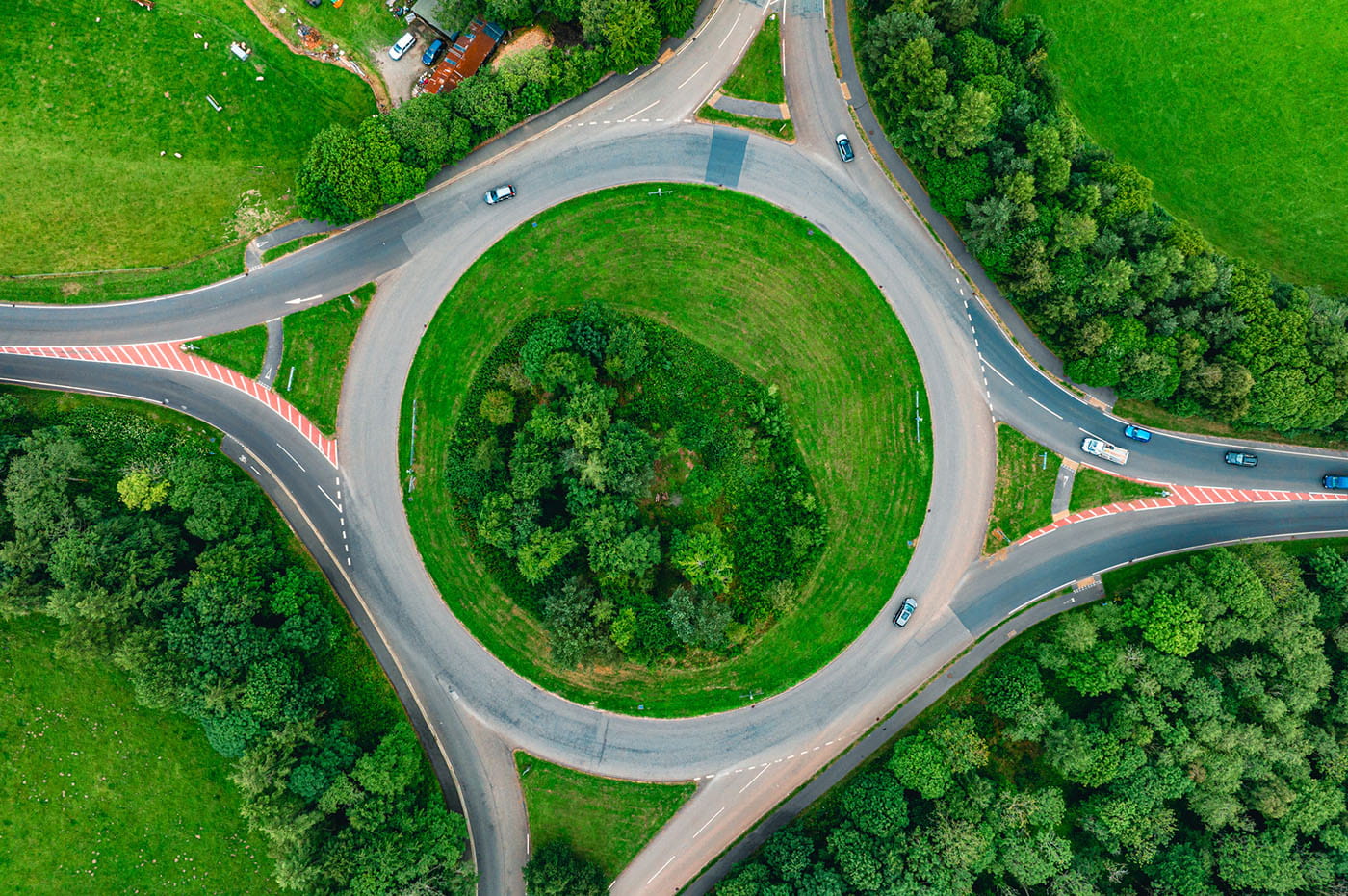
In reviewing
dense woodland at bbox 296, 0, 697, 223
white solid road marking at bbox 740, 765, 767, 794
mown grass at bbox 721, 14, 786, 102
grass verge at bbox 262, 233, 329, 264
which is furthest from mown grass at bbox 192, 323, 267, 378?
white solid road marking at bbox 740, 765, 767, 794

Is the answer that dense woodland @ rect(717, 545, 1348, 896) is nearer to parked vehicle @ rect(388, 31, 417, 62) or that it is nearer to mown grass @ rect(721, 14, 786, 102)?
mown grass @ rect(721, 14, 786, 102)

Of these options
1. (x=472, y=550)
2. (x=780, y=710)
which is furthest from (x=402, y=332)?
(x=780, y=710)

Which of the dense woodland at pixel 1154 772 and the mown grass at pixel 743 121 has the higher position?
the mown grass at pixel 743 121

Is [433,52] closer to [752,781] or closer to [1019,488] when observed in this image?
[1019,488]

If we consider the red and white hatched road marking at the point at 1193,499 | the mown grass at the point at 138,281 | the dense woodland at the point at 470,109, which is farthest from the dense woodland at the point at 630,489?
the mown grass at the point at 138,281

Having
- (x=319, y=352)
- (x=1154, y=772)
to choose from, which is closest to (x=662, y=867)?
(x=1154, y=772)

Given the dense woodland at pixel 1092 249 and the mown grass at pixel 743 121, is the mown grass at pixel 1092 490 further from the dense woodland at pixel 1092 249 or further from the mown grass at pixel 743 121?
the mown grass at pixel 743 121

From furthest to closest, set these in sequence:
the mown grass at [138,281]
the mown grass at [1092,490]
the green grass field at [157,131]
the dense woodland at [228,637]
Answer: the mown grass at [1092,490], the mown grass at [138,281], the green grass field at [157,131], the dense woodland at [228,637]

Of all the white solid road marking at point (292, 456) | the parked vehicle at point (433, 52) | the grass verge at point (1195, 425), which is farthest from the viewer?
the grass verge at point (1195, 425)
